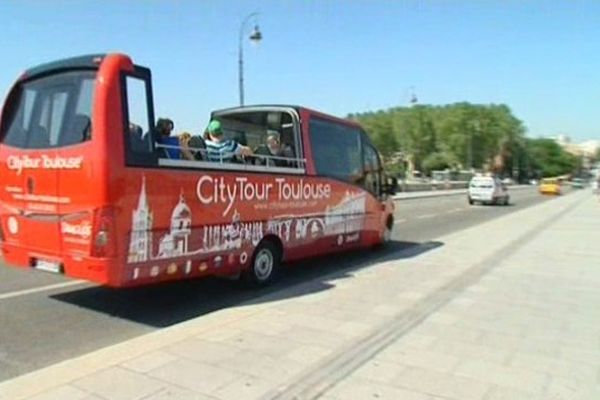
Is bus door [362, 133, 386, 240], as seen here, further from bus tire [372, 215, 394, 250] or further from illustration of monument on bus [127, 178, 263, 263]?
illustration of monument on bus [127, 178, 263, 263]

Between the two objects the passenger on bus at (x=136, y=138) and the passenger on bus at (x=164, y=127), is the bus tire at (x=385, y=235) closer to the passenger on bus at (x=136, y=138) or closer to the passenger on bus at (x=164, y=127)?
the passenger on bus at (x=164, y=127)

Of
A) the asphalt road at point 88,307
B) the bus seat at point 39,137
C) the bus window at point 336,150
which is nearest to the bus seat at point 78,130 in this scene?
the bus seat at point 39,137

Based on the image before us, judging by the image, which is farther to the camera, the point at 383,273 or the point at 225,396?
the point at 383,273

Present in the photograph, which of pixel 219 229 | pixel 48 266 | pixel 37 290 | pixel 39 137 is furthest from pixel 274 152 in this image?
pixel 37 290

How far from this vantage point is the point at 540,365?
4523 mm

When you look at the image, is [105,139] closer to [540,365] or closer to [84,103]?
[84,103]

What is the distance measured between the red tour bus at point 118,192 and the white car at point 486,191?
26.3 m

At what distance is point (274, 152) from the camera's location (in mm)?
7988

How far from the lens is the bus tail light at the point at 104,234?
5.25m

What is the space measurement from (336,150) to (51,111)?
464 cm

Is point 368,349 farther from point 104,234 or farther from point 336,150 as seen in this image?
point 336,150

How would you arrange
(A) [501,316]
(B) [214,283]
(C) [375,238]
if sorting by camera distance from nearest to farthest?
(A) [501,316], (B) [214,283], (C) [375,238]

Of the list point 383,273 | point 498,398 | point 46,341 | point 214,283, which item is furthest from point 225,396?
point 383,273

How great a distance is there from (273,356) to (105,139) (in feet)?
8.33
